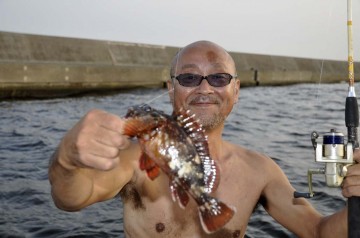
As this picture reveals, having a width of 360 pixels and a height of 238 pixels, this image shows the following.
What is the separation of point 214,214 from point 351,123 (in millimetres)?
1562

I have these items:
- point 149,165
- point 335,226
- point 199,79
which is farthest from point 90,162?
point 335,226

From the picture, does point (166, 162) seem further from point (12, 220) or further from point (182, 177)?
point (12, 220)

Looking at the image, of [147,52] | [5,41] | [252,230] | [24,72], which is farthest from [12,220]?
[147,52]

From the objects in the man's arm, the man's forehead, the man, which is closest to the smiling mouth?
the man

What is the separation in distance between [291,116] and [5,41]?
2049 cm

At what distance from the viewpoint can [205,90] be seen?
3.94m

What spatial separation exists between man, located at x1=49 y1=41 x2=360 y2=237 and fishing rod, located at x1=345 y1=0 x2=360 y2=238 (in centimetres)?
14

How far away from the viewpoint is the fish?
2424 millimetres

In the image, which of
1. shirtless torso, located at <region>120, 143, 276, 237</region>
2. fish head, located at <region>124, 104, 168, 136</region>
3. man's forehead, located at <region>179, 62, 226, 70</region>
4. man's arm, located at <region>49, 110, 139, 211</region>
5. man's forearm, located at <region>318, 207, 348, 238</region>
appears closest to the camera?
man's arm, located at <region>49, 110, 139, 211</region>

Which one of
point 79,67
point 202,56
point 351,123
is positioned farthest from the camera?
point 79,67

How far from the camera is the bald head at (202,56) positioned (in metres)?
4.09

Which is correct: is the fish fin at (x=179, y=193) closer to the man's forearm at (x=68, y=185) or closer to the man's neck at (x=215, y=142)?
the man's forearm at (x=68, y=185)

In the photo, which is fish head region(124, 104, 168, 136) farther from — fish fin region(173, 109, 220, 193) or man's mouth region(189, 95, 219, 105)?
man's mouth region(189, 95, 219, 105)

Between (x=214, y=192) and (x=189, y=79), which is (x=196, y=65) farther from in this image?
(x=214, y=192)
